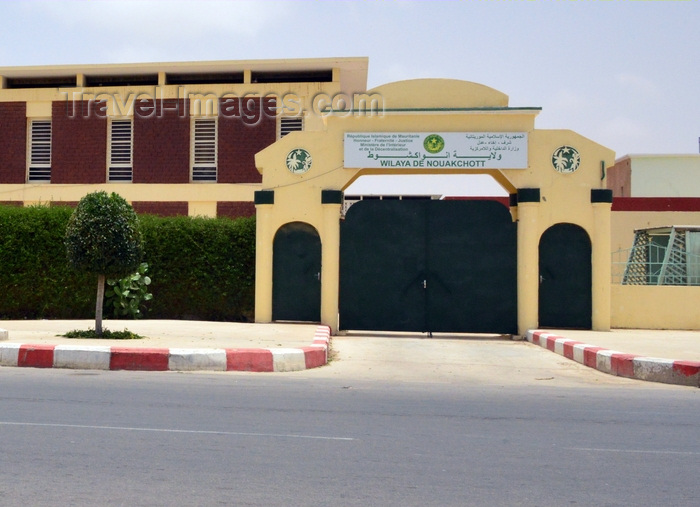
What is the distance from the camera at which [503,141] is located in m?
16.8

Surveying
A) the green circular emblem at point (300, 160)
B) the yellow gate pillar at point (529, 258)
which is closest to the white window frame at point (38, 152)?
the green circular emblem at point (300, 160)

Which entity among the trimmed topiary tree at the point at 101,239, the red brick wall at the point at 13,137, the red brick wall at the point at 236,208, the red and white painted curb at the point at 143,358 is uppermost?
the red brick wall at the point at 13,137

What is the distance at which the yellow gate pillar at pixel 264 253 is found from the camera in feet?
56.7

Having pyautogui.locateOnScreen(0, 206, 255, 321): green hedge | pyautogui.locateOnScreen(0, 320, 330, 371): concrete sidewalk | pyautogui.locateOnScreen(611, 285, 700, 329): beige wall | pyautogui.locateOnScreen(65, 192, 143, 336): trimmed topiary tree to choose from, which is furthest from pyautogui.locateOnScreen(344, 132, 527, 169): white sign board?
pyautogui.locateOnScreen(65, 192, 143, 336): trimmed topiary tree

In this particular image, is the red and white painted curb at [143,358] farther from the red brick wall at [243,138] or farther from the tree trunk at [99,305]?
the red brick wall at [243,138]

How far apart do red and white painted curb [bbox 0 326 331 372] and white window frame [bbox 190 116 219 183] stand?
58.2 ft

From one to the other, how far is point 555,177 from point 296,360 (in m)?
8.15

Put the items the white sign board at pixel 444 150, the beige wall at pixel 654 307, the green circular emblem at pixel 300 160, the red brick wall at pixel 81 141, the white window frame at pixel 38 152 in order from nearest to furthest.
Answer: the white sign board at pixel 444 150 → the green circular emblem at pixel 300 160 → the beige wall at pixel 654 307 → the red brick wall at pixel 81 141 → the white window frame at pixel 38 152

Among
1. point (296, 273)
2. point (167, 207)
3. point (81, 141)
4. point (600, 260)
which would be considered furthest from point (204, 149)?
point (600, 260)

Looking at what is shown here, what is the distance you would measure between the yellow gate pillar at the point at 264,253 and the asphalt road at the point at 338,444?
762 cm

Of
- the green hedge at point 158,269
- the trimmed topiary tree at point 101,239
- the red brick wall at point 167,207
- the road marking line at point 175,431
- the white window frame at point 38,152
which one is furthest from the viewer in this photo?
the white window frame at point 38,152

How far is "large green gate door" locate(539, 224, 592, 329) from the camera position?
17016mm

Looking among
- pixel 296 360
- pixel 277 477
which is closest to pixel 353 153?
pixel 296 360

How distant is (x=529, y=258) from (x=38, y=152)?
19974mm
